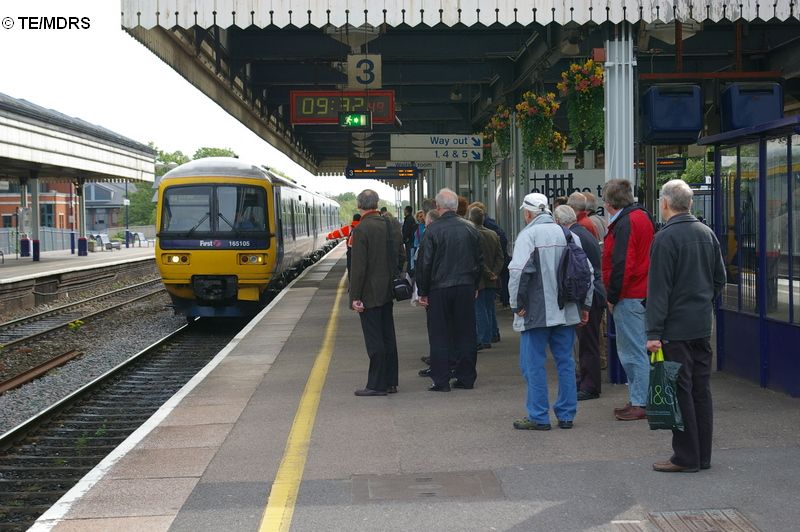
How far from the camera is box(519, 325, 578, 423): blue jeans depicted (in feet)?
25.5

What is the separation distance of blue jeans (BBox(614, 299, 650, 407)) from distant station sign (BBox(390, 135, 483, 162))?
15.5 m

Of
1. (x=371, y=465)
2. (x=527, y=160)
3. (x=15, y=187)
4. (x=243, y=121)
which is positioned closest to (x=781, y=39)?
(x=527, y=160)

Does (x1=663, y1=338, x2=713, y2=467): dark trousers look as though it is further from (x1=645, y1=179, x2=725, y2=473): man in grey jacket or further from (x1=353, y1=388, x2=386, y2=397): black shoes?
(x1=353, y1=388, x2=386, y2=397): black shoes

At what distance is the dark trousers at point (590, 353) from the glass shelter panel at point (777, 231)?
54.7 inches

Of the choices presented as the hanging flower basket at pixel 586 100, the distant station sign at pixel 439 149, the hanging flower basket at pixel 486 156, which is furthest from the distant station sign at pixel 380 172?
the hanging flower basket at pixel 586 100

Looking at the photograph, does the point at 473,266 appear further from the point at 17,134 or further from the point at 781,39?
the point at 17,134

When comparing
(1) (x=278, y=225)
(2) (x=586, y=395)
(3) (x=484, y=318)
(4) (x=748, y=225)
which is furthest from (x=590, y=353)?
(1) (x=278, y=225)

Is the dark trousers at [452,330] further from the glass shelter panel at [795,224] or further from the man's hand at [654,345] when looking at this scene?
the man's hand at [654,345]

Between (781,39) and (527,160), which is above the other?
(781,39)

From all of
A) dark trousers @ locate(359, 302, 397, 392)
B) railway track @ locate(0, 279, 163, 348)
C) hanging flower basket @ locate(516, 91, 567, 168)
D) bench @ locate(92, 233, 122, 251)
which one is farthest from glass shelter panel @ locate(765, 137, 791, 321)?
bench @ locate(92, 233, 122, 251)

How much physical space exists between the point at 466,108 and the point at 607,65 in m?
17.9

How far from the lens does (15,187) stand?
84.3 metres

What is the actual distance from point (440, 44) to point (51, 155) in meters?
24.1

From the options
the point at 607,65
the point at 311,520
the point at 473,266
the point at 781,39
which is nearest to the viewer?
the point at 311,520
